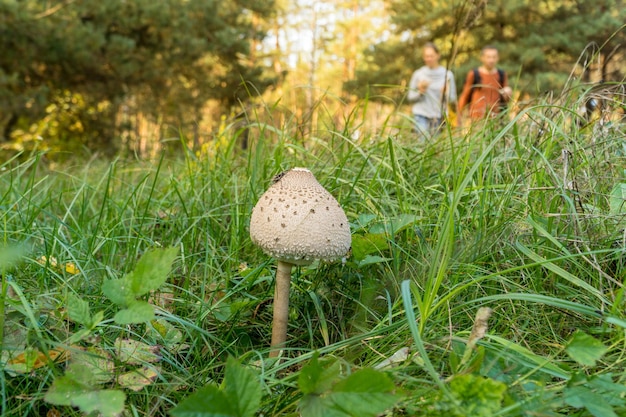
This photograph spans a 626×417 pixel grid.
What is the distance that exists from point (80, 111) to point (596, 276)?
10.5 meters

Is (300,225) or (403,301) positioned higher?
(300,225)

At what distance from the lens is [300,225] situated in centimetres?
115

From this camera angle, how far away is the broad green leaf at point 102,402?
915mm

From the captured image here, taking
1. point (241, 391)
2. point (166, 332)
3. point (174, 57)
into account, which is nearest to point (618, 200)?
point (241, 391)

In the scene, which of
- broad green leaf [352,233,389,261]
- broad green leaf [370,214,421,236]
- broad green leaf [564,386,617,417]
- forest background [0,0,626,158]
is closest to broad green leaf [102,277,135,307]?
broad green leaf [352,233,389,261]

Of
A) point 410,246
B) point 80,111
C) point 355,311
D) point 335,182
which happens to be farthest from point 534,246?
point 80,111

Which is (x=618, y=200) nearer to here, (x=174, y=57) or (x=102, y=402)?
(x=102, y=402)

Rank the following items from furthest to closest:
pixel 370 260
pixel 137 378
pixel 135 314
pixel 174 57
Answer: pixel 174 57 < pixel 370 260 < pixel 137 378 < pixel 135 314

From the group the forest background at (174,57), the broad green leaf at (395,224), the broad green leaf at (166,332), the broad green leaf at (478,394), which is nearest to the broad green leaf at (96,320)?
the broad green leaf at (166,332)

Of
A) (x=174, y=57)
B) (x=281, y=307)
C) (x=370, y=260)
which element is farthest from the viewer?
(x=174, y=57)

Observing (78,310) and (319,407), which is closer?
(319,407)

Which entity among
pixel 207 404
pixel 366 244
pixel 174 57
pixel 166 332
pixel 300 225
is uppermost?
pixel 174 57

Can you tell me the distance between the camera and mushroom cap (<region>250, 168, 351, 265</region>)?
1.15 meters

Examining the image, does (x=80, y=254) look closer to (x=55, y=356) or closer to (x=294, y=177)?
(x=55, y=356)
